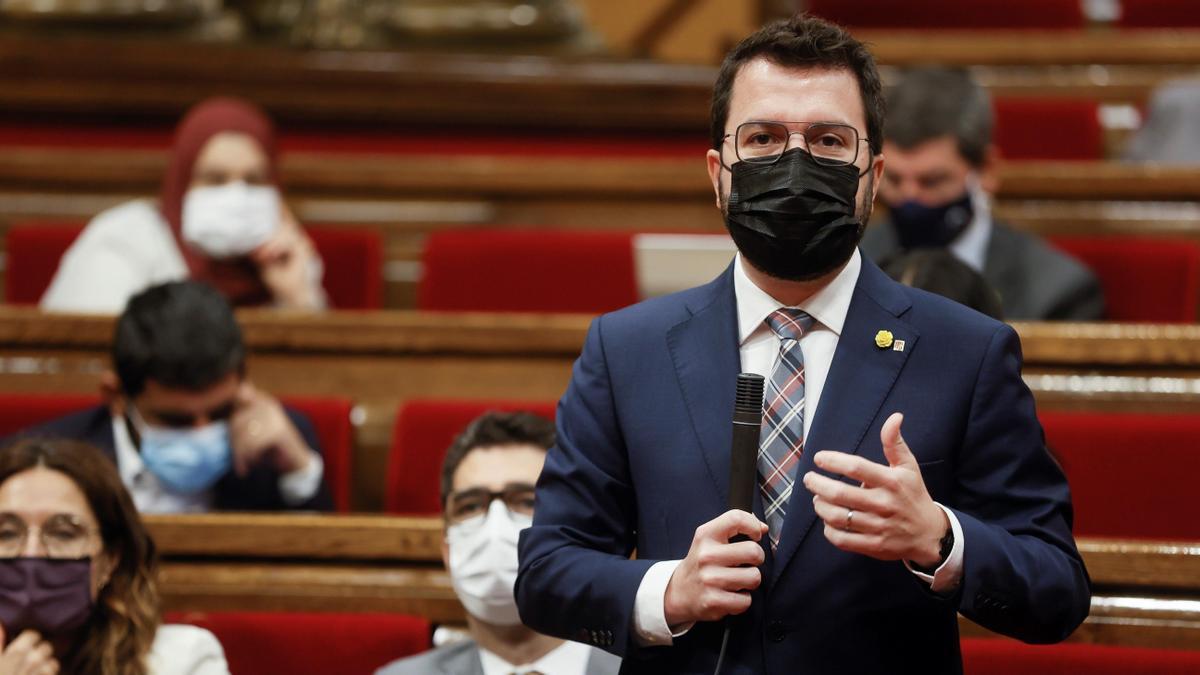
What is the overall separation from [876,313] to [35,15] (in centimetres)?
137

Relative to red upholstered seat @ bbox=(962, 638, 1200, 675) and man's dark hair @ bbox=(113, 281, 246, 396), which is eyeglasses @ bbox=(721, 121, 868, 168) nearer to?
red upholstered seat @ bbox=(962, 638, 1200, 675)

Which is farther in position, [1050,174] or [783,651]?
[1050,174]

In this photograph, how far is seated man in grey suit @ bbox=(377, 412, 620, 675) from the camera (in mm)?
737

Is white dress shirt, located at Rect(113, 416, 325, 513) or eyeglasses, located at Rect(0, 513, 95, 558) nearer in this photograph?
eyeglasses, located at Rect(0, 513, 95, 558)

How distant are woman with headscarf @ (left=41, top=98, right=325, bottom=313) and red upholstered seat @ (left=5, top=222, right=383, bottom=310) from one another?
0.17 feet

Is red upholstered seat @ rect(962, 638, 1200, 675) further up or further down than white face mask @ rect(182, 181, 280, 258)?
further down

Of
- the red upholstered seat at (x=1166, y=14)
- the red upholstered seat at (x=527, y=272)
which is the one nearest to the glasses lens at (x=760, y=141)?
the red upholstered seat at (x=527, y=272)

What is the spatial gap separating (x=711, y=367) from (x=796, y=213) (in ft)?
0.19

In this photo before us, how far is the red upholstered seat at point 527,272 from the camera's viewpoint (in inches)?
48.6

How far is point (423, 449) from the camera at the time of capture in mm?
983

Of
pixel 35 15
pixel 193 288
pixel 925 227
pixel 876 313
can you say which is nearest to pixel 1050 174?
pixel 925 227

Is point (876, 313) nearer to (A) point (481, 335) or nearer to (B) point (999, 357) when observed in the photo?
(B) point (999, 357)

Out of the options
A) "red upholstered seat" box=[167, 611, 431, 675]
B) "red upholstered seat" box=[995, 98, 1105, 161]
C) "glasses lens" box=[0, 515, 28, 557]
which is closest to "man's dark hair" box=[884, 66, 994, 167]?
"red upholstered seat" box=[995, 98, 1105, 161]

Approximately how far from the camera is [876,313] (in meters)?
0.53
